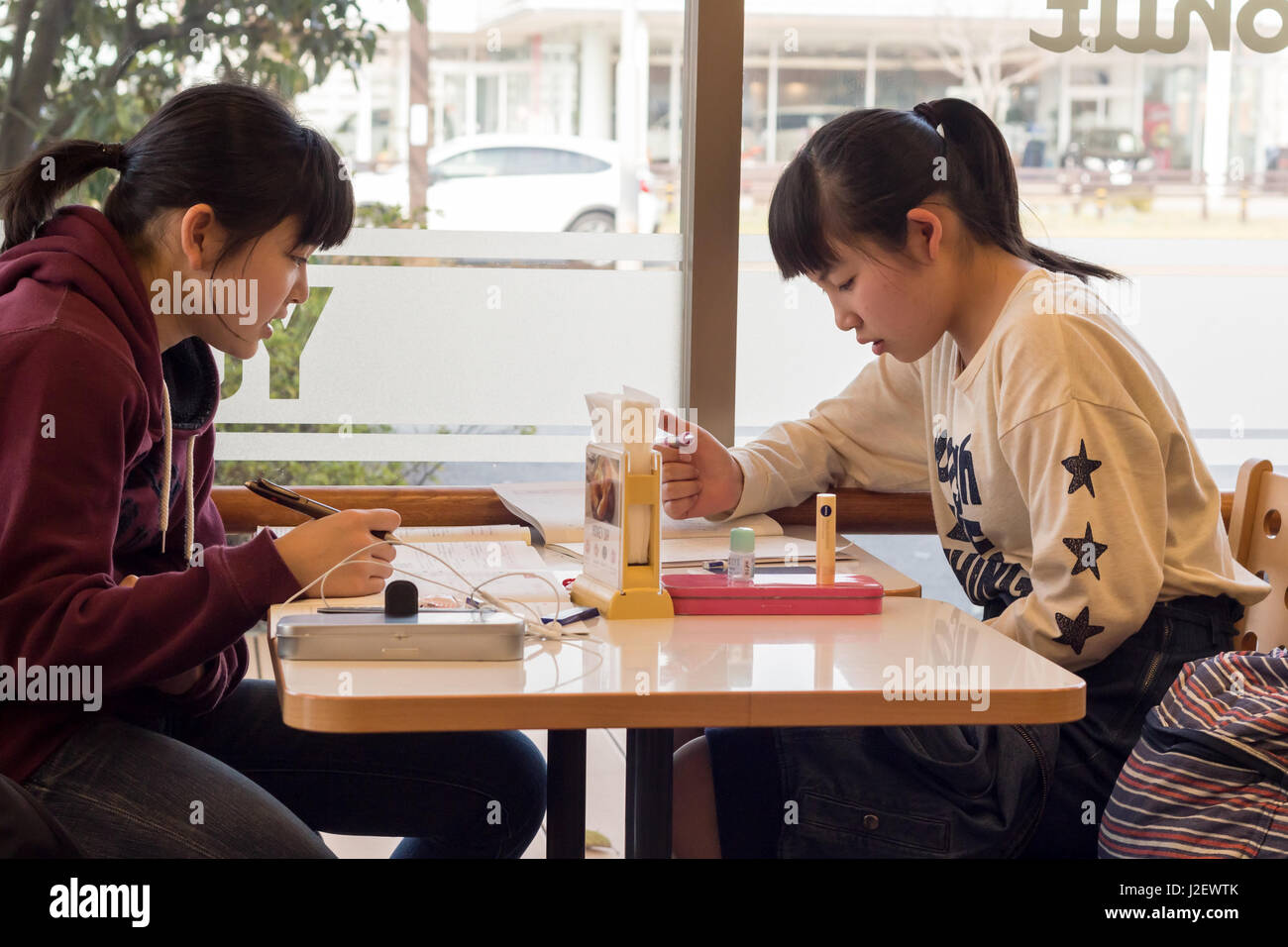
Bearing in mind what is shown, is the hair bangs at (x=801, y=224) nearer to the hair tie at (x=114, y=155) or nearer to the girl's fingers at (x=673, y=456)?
the girl's fingers at (x=673, y=456)

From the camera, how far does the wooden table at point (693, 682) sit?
1.08 meters

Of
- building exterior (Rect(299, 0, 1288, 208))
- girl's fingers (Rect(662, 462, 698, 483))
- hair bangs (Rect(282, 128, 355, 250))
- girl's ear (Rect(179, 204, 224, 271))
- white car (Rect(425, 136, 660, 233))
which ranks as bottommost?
girl's fingers (Rect(662, 462, 698, 483))

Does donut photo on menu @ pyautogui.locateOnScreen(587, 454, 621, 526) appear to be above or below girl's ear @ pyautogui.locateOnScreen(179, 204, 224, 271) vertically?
below

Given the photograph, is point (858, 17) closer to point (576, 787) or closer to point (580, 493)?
point (580, 493)

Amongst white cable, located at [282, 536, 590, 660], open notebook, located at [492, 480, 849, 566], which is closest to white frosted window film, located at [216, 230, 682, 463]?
open notebook, located at [492, 480, 849, 566]

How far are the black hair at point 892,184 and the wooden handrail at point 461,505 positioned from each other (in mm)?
478

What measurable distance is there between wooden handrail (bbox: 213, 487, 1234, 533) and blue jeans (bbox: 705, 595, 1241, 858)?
23.6 inches

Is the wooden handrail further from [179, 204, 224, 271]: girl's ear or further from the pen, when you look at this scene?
[179, 204, 224, 271]: girl's ear

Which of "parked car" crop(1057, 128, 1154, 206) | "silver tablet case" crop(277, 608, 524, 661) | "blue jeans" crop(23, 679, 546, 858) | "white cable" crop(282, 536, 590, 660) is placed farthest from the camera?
"parked car" crop(1057, 128, 1154, 206)

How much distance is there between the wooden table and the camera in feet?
3.53

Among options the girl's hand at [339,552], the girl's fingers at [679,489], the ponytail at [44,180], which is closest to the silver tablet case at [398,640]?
the girl's hand at [339,552]

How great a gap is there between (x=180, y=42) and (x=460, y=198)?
0.58 metres

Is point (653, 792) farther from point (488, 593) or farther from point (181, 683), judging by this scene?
point (181, 683)
